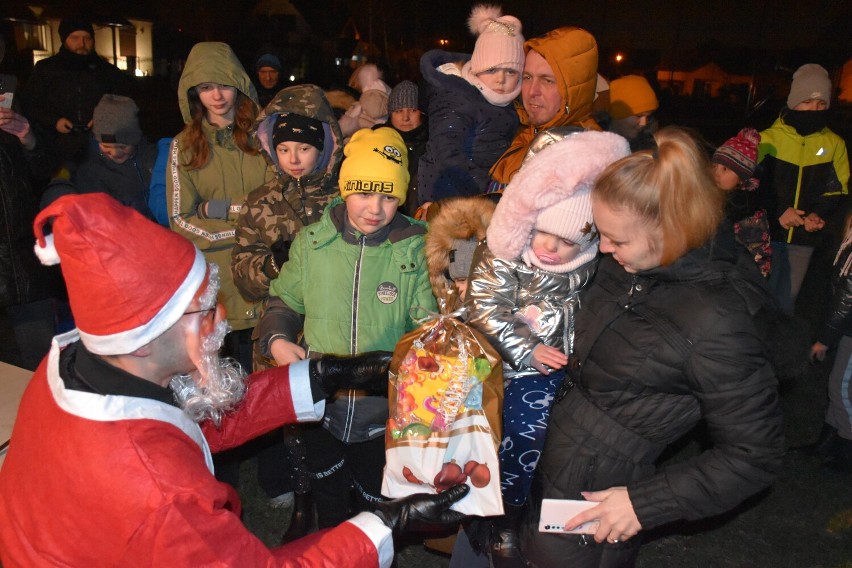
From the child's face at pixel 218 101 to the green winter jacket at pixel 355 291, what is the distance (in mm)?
1334

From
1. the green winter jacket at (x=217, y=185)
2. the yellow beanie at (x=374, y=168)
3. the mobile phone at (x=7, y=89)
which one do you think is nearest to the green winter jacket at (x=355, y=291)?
the yellow beanie at (x=374, y=168)

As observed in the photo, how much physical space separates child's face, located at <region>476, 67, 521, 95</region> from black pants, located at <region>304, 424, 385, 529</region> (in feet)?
6.22

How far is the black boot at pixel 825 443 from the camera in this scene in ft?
14.3

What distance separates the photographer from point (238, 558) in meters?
1.55

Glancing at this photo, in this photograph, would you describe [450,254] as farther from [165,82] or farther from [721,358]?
[165,82]

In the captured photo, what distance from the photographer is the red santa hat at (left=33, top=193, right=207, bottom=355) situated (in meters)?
1.47

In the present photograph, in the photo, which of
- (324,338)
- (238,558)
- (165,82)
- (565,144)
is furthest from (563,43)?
(165,82)

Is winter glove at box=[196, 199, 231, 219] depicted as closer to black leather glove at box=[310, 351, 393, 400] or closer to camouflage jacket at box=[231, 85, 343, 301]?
camouflage jacket at box=[231, 85, 343, 301]

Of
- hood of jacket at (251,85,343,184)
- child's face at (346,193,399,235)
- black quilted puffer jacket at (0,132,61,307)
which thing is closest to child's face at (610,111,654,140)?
hood of jacket at (251,85,343,184)

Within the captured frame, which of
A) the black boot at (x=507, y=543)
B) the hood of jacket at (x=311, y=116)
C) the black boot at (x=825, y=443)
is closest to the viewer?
the black boot at (x=507, y=543)

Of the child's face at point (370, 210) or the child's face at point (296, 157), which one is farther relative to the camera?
the child's face at point (296, 157)

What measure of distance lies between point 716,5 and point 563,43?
19460mm

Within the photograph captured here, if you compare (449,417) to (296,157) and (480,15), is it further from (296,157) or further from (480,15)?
(480,15)

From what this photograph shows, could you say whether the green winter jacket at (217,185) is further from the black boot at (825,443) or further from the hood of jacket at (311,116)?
the black boot at (825,443)
